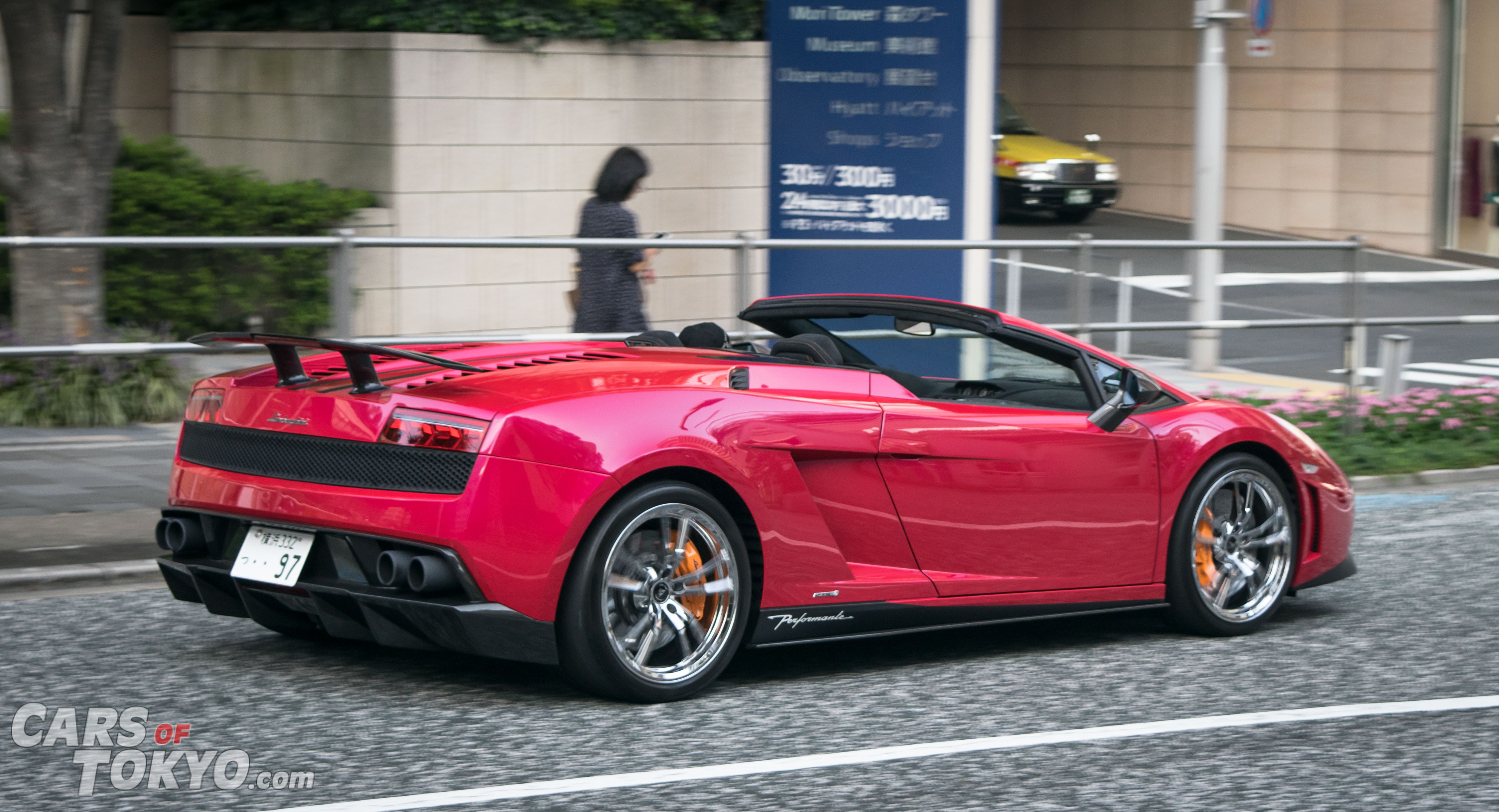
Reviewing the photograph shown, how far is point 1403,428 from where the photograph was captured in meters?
11.8

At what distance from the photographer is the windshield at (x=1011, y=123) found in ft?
88.2

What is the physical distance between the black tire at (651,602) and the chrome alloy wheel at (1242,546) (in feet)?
6.57

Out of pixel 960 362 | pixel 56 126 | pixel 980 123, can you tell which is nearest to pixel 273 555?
pixel 960 362

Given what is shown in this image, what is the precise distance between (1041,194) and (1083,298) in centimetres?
1585

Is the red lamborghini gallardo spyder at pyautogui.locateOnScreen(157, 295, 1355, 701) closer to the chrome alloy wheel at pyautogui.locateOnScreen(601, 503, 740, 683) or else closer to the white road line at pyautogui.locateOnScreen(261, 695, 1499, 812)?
the chrome alloy wheel at pyautogui.locateOnScreen(601, 503, 740, 683)

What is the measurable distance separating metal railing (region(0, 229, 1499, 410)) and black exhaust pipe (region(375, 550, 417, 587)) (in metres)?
1.17

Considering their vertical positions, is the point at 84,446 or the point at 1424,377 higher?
the point at 1424,377

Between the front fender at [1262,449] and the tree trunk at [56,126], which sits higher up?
the tree trunk at [56,126]

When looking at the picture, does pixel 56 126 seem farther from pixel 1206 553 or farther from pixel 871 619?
pixel 1206 553

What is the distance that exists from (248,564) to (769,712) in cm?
Result: 156

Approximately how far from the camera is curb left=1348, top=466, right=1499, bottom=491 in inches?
411

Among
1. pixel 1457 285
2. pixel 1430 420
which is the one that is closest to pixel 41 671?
pixel 1430 420

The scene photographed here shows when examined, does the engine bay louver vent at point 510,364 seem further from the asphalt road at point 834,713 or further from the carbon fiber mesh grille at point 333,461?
the asphalt road at point 834,713

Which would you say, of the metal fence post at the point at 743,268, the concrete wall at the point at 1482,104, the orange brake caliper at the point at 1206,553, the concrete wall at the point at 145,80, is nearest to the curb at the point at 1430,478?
the metal fence post at the point at 743,268
